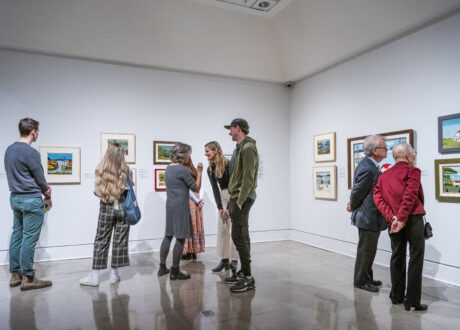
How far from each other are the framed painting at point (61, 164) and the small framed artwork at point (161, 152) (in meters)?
1.23

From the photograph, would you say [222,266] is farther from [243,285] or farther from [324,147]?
[324,147]

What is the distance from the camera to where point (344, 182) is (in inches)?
217

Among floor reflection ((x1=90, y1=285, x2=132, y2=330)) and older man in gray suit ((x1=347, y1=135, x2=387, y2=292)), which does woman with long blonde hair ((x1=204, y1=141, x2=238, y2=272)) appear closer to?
floor reflection ((x1=90, y1=285, x2=132, y2=330))

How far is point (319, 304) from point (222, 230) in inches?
61.6

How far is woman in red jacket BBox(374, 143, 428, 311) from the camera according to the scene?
9.84 feet

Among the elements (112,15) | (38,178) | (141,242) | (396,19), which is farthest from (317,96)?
(38,178)

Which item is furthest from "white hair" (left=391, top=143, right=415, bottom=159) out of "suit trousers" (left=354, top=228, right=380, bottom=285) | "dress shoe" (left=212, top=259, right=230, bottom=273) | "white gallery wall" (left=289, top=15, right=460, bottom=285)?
"dress shoe" (left=212, top=259, right=230, bottom=273)

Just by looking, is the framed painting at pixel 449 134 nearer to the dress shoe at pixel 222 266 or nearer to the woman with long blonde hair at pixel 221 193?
the woman with long blonde hair at pixel 221 193

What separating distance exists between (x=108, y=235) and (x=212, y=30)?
370 centimetres

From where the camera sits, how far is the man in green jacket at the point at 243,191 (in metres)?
3.46

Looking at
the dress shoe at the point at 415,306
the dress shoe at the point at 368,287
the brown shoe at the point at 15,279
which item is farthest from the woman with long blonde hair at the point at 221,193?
the brown shoe at the point at 15,279

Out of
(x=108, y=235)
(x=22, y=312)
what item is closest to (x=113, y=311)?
(x=22, y=312)

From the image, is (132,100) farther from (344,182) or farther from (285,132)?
(344,182)

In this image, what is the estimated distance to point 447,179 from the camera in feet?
13.2
